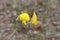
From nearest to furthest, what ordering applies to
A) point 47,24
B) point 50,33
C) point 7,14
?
point 50,33
point 47,24
point 7,14

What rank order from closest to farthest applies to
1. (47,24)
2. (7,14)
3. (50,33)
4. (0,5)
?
1. (50,33)
2. (47,24)
3. (7,14)
4. (0,5)

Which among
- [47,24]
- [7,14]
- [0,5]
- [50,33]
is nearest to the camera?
[50,33]

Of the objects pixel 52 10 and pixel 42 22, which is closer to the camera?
pixel 42 22

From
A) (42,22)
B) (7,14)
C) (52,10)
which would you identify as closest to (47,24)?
(42,22)

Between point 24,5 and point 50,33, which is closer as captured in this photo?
point 50,33

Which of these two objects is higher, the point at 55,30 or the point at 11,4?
the point at 11,4

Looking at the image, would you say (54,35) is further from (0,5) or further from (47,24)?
(0,5)

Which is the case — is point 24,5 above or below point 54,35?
above

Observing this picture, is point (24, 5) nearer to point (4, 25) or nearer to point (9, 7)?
point (9, 7)

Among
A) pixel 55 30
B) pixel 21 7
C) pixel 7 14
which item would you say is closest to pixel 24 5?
pixel 21 7
